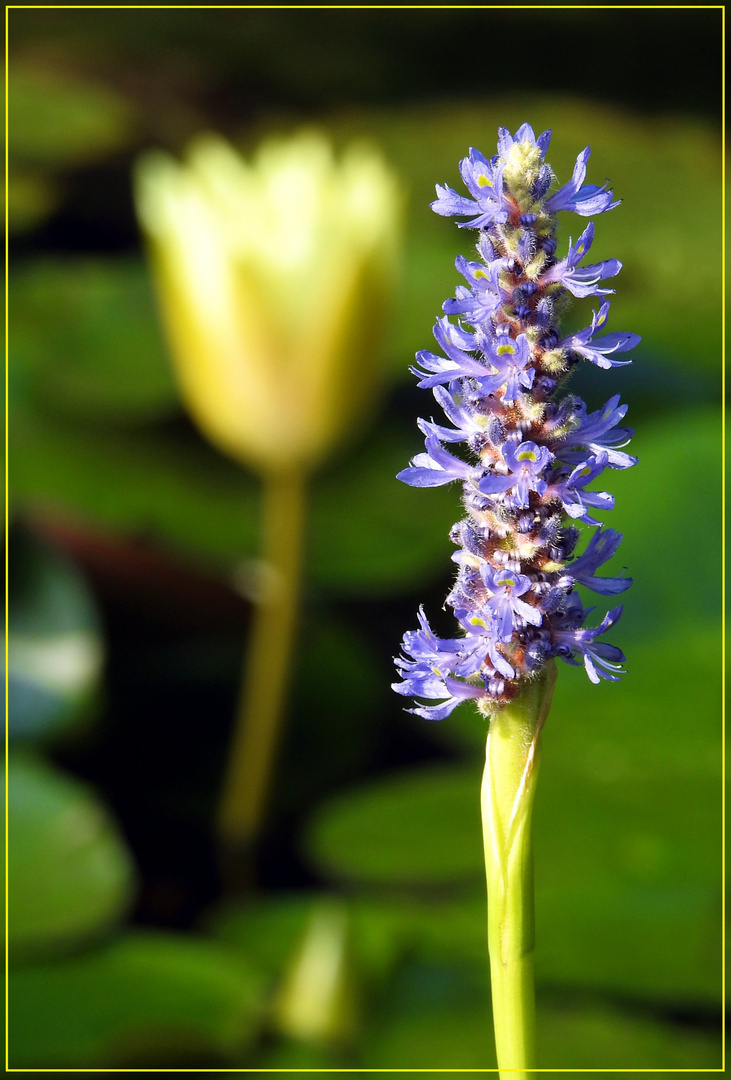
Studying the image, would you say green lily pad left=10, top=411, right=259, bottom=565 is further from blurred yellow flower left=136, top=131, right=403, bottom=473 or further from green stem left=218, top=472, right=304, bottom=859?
blurred yellow flower left=136, top=131, right=403, bottom=473

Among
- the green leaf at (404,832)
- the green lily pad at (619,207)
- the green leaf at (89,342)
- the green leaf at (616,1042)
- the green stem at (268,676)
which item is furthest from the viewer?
the green lily pad at (619,207)

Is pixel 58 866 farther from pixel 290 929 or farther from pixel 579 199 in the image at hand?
pixel 579 199

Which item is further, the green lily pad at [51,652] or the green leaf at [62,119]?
the green leaf at [62,119]

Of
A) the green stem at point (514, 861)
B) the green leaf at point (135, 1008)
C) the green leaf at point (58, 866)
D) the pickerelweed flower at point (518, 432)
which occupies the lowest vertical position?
the green leaf at point (135, 1008)

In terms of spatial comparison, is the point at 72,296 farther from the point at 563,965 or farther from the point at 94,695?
the point at 563,965

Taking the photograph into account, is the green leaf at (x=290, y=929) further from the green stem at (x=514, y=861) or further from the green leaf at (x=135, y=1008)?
the green stem at (x=514, y=861)

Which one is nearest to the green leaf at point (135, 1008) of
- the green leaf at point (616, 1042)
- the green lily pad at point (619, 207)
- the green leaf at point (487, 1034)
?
the green leaf at point (487, 1034)

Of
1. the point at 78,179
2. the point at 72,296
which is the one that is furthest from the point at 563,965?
the point at 78,179
